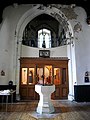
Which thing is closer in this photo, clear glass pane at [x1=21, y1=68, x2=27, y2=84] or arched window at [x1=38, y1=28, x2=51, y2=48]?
clear glass pane at [x1=21, y1=68, x2=27, y2=84]

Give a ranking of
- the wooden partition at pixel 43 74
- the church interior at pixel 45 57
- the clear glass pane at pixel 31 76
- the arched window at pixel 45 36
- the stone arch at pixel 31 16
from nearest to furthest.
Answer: the church interior at pixel 45 57, the stone arch at pixel 31 16, the wooden partition at pixel 43 74, the clear glass pane at pixel 31 76, the arched window at pixel 45 36

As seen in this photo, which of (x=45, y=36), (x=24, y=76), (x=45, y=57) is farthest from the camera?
(x=45, y=36)

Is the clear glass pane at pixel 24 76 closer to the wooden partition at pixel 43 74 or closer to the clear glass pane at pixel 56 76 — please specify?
the wooden partition at pixel 43 74

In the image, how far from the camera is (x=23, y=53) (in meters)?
9.23

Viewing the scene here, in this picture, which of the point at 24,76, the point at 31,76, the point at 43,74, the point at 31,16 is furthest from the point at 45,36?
the point at 24,76

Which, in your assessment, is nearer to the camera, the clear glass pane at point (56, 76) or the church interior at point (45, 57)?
the church interior at point (45, 57)

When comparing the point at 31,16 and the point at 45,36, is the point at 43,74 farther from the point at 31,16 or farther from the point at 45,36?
the point at 45,36

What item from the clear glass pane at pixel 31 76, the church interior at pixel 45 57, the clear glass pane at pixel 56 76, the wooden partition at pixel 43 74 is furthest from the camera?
the clear glass pane at pixel 56 76

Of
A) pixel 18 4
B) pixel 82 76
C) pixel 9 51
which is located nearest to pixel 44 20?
pixel 18 4

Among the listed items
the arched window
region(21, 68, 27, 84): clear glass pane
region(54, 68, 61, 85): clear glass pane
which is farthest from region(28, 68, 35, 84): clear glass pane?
the arched window

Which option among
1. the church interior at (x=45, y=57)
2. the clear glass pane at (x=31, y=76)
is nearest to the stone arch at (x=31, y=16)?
the church interior at (x=45, y=57)

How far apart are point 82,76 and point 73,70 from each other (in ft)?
1.92

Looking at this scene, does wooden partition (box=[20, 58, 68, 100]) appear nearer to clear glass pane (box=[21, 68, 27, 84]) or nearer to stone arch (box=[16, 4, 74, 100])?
clear glass pane (box=[21, 68, 27, 84])

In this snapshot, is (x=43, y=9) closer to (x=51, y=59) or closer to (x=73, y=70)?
(x=51, y=59)
